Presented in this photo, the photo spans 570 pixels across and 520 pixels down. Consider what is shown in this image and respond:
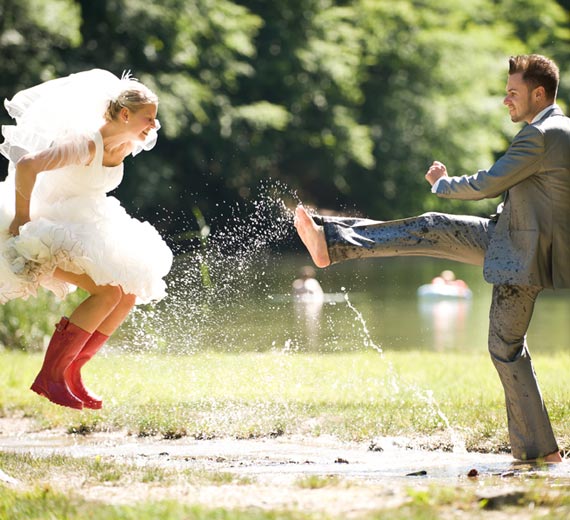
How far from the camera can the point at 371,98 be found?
4184 cm

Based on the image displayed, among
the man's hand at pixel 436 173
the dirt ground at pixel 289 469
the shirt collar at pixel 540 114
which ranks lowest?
the dirt ground at pixel 289 469

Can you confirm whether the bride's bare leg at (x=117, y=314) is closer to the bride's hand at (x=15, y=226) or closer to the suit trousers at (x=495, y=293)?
the bride's hand at (x=15, y=226)

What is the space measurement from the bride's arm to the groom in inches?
61.5

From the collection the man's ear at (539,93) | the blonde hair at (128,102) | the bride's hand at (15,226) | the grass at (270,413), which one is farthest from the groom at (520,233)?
the bride's hand at (15,226)

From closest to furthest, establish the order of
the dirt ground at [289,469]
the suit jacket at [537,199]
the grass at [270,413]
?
1. the grass at [270,413]
2. the dirt ground at [289,469]
3. the suit jacket at [537,199]

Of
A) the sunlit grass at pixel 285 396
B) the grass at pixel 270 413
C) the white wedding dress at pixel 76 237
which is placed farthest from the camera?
the sunlit grass at pixel 285 396

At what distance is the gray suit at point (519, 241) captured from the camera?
5.81 meters

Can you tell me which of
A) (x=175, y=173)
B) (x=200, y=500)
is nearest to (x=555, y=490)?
(x=200, y=500)

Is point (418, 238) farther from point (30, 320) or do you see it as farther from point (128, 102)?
point (30, 320)

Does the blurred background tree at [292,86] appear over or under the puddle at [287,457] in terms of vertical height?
over

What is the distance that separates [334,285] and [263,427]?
17331 millimetres

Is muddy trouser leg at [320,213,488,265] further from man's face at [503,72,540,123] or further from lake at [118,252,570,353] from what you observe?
lake at [118,252,570,353]

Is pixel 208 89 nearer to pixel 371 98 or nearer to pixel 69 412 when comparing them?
pixel 371 98

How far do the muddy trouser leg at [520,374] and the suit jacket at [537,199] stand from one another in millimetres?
134
